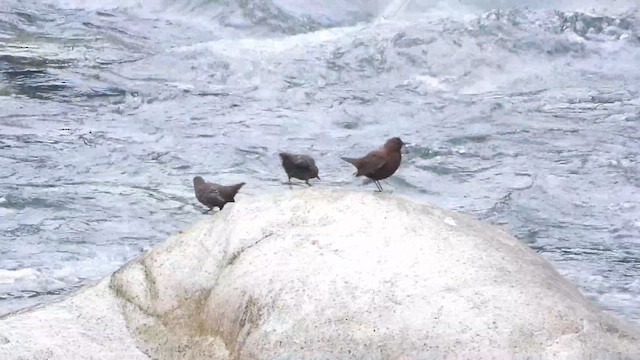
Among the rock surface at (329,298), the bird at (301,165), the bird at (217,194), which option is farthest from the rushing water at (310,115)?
the rock surface at (329,298)

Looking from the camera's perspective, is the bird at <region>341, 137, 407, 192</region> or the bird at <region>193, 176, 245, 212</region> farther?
the bird at <region>193, 176, 245, 212</region>

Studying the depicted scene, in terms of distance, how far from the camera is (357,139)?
10.1m

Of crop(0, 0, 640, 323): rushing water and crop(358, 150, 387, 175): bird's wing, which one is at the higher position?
crop(358, 150, 387, 175): bird's wing

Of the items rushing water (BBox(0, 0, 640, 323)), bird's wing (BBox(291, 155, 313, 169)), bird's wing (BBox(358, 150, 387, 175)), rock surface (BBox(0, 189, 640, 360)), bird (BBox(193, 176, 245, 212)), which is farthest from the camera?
rushing water (BBox(0, 0, 640, 323))

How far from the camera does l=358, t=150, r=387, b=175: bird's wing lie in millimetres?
6113

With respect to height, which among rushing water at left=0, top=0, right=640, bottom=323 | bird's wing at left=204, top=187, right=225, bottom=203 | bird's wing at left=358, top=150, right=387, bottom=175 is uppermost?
bird's wing at left=358, top=150, right=387, bottom=175

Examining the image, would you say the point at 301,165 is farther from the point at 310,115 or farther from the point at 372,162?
the point at 310,115

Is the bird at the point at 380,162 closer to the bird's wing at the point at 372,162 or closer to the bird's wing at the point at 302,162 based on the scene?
the bird's wing at the point at 372,162

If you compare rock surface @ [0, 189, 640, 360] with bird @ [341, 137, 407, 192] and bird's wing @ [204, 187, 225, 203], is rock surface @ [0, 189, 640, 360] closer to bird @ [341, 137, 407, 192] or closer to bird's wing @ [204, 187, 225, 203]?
bird @ [341, 137, 407, 192]

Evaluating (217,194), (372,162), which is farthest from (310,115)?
(372,162)

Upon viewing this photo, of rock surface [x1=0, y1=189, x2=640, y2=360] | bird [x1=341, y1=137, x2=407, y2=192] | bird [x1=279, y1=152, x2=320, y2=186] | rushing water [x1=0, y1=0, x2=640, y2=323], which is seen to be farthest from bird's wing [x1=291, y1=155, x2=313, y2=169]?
rock surface [x1=0, y1=189, x2=640, y2=360]

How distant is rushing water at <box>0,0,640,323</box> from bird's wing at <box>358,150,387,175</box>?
1580 mm

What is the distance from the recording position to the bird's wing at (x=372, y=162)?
6113 mm

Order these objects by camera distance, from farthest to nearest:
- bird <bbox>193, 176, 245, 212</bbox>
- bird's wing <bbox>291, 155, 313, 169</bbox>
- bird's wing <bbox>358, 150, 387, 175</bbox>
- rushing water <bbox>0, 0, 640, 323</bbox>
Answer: rushing water <bbox>0, 0, 640, 323</bbox> < bird's wing <bbox>291, 155, 313, 169</bbox> < bird <bbox>193, 176, 245, 212</bbox> < bird's wing <bbox>358, 150, 387, 175</bbox>
